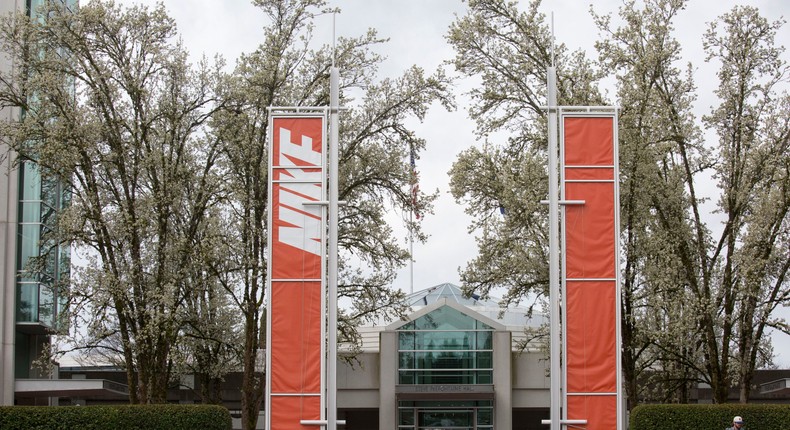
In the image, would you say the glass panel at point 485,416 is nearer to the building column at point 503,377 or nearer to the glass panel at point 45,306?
the building column at point 503,377

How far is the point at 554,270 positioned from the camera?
19250 millimetres

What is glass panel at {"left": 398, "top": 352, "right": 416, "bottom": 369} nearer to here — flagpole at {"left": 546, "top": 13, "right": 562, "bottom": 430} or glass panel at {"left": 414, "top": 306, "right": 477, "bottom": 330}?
glass panel at {"left": 414, "top": 306, "right": 477, "bottom": 330}

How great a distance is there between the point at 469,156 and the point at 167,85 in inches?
324

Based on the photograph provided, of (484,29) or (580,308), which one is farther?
(484,29)

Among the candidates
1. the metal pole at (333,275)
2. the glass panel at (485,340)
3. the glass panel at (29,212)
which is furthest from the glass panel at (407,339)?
the metal pole at (333,275)

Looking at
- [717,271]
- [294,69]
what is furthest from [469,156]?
[717,271]

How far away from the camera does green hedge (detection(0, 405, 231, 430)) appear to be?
24047 millimetres

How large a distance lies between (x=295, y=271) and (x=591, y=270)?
5.12 m

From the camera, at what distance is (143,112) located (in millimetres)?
29266

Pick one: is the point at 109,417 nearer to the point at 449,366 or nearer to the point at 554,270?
the point at 554,270

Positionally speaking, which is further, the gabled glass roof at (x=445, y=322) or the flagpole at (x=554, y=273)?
the gabled glass roof at (x=445, y=322)

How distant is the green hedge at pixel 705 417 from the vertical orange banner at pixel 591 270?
5.13m

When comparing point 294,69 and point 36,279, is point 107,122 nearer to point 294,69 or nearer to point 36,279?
→ point 294,69

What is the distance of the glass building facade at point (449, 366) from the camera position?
41.3 metres
